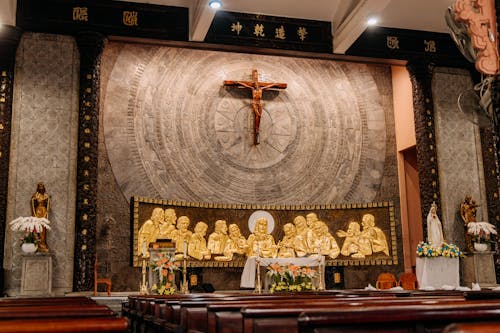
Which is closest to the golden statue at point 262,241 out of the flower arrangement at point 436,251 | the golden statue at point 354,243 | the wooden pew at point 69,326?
the golden statue at point 354,243

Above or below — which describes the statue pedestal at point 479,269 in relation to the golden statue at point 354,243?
below

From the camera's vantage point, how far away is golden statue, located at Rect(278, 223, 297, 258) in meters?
14.2

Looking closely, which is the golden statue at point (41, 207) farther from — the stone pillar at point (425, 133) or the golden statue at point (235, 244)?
the stone pillar at point (425, 133)

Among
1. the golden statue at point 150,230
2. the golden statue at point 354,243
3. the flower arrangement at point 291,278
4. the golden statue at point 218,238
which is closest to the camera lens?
the flower arrangement at point 291,278

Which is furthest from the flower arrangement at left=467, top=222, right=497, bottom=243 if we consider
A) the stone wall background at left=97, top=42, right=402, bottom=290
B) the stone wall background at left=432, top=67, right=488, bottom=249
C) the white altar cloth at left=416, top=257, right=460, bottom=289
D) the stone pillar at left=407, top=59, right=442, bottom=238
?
the stone wall background at left=97, top=42, right=402, bottom=290

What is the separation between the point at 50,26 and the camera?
42.2ft

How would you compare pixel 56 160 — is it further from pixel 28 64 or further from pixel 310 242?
pixel 310 242

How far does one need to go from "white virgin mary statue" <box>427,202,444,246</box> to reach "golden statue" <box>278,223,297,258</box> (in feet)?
10.3

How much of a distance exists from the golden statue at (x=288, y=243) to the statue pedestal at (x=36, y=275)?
5307mm

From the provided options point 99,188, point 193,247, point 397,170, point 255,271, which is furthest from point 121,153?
point 397,170

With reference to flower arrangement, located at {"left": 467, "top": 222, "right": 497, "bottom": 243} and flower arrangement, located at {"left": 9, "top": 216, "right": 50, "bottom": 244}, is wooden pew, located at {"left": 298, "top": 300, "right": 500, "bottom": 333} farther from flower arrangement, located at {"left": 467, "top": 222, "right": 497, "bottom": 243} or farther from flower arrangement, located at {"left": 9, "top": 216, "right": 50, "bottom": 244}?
flower arrangement, located at {"left": 467, "top": 222, "right": 497, "bottom": 243}

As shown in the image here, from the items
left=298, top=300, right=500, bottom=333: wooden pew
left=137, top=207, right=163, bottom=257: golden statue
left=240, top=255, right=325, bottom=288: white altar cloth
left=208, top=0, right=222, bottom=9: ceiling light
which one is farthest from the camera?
left=137, top=207, right=163, bottom=257: golden statue

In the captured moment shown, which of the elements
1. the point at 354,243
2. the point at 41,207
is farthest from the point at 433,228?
the point at 41,207

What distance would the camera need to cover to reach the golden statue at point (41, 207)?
1171 cm
